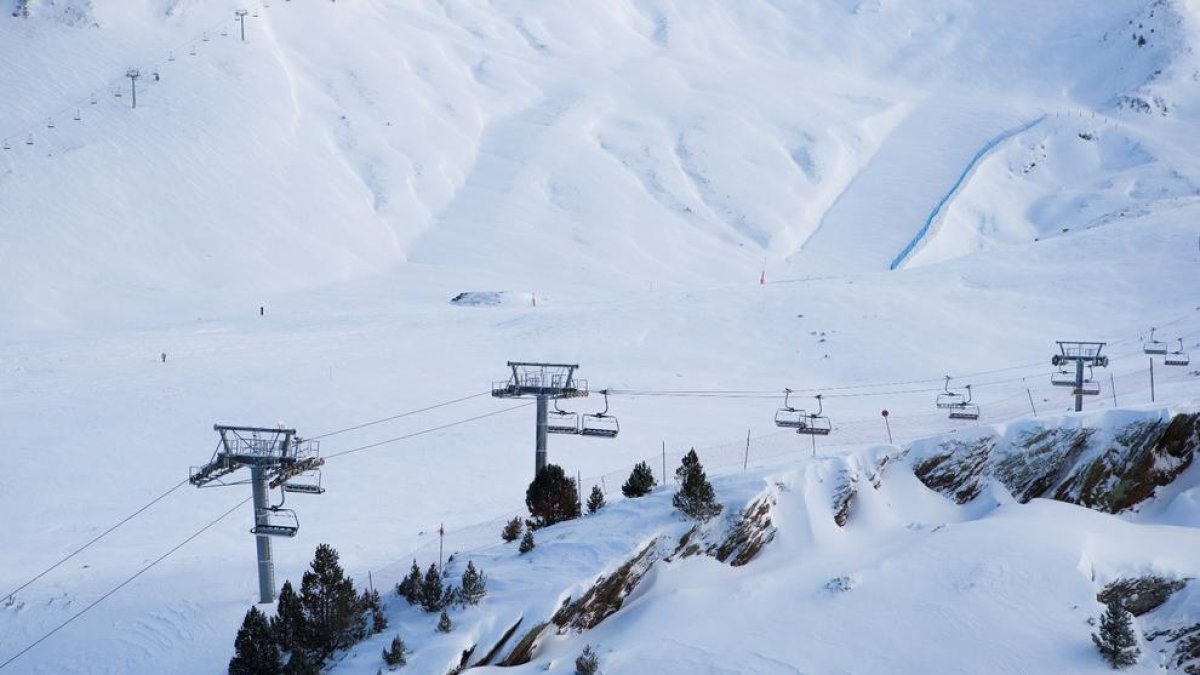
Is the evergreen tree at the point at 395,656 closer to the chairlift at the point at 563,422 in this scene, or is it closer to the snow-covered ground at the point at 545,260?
the snow-covered ground at the point at 545,260

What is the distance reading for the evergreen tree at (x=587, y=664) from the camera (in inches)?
907

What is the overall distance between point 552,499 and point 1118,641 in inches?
558

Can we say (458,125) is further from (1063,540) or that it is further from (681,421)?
(1063,540)

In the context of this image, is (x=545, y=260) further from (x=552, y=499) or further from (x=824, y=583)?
(x=824, y=583)

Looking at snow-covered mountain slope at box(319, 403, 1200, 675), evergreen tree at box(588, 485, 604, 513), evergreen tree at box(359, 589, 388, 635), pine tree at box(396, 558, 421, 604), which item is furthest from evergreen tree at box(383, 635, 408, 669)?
evergreen tree at box(588, 485, 604, 513)

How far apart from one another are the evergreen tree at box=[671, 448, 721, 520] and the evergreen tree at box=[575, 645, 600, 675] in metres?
5.08

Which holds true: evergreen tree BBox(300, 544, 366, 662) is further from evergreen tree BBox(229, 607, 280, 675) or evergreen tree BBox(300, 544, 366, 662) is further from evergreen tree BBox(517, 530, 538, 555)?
evergreen tree BBox(517, 530, 538, 555)

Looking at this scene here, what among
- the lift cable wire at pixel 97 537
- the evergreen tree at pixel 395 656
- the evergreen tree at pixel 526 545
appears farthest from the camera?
the lift cable wire at pixel 97 537

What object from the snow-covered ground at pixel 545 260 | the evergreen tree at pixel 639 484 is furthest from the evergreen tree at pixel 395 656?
the evergreen tree at pixel 639 484

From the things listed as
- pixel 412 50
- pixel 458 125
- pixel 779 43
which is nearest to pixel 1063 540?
pixel 458 125

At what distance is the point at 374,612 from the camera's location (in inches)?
1024

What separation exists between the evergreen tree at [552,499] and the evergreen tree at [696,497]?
4082 mm

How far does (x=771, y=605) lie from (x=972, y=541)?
16.9 ft

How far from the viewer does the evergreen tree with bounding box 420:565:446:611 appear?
2547 centimetres
